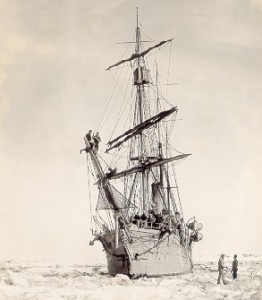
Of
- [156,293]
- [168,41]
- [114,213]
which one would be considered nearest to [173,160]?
[114,213]

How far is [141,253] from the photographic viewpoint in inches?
761

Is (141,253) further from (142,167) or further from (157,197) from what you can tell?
(157,197)

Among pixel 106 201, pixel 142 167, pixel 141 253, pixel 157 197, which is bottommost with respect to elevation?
pixel 141 253

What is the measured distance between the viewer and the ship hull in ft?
62.2

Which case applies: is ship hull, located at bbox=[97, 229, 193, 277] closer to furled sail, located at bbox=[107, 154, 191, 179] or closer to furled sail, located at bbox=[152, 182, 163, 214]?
furled sail, located at bbox=[107, 154, 191, 179]

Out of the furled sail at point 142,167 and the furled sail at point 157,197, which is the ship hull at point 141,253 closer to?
the furled sail at point 142,167

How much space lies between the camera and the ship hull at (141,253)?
18969 millimetres

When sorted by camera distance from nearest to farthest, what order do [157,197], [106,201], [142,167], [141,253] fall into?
[141,253] < [106,201] < [142,167] < [157,197]

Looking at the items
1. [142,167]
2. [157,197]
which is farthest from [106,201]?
[157,197]

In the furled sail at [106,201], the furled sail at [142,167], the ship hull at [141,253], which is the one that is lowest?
the ship hull at [141,253]

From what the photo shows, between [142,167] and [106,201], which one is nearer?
[106,201]

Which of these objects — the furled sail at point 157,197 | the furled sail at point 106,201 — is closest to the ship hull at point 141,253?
the furled sail at point 106,201

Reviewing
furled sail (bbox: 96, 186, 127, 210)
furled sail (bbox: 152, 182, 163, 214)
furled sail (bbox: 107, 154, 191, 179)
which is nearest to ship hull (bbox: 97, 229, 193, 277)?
furled sail (bbox: 96, 186, 127, 210)

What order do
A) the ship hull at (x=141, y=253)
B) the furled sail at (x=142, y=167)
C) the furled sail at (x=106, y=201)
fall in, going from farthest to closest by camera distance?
1. the furled sail at (x=142, y=167)
2. the furled sail at (x=106, y=201)
3. the ship hull at (x=141, y=253)
